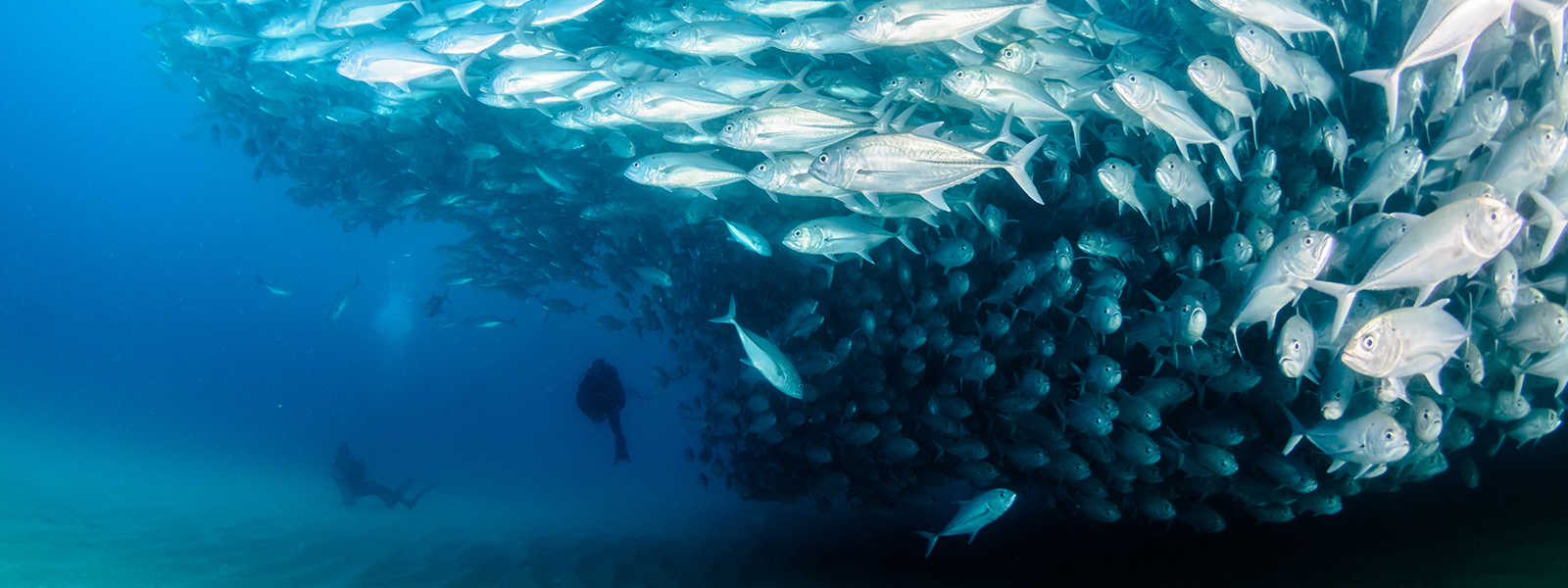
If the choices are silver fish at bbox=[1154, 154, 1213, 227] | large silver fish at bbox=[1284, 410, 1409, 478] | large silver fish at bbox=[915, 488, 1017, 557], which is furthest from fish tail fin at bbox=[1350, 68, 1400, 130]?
large silver fish at bbox=[915, 488, 1017, 557]

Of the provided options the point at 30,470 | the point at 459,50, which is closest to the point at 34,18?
the point at 30,470

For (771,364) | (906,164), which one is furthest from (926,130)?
(771,364)

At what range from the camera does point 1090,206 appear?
5.07m

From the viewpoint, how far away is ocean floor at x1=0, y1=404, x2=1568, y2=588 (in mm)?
5531

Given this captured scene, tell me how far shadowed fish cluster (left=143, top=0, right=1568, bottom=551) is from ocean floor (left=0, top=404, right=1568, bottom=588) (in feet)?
2.40

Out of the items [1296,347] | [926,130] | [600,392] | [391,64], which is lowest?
[600,392]

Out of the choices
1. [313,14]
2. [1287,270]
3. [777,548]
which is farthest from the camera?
[777,548]

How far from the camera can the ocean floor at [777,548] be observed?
218 inches

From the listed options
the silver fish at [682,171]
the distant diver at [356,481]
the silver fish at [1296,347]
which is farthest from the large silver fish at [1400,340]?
the distant diver at [356,481]

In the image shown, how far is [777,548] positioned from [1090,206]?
7.14m

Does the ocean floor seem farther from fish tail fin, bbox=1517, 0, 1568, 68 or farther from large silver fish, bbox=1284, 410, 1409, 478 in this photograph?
fish tail fin, bbox=1517, 0, 1568, 68

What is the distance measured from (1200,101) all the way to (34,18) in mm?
148089

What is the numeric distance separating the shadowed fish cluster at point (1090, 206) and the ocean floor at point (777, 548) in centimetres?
73

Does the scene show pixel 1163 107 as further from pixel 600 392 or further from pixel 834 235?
pixel 600 392
